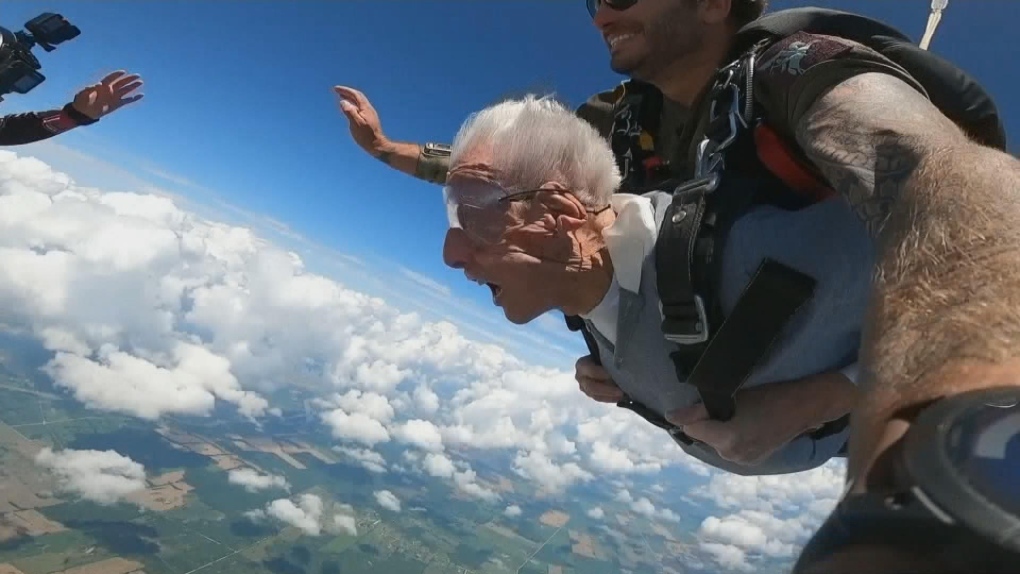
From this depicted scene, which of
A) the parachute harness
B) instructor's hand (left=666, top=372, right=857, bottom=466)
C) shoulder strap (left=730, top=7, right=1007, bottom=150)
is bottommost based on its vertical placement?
instructor's hand (left=666, top=372, right=857, bottom=466)

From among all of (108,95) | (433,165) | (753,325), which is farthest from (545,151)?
(108,95)

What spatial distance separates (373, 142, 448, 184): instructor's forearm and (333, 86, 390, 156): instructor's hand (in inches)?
3.3

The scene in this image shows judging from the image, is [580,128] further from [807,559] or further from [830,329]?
[807,559]

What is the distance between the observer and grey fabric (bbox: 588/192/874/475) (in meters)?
1.22

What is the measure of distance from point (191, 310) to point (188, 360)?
36.3 metres

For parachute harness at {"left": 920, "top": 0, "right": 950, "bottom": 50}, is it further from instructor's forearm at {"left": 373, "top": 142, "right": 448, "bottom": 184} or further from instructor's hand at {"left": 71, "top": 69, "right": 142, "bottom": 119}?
instructor's hand at {"left": 71, "top": 69, "right": 142, "bottom": 119}

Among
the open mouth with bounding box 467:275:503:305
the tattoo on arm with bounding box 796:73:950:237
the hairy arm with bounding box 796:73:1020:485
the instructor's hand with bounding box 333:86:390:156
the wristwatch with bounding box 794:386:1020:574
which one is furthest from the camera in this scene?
the instructor's hand with bounding box 333:86:390:156

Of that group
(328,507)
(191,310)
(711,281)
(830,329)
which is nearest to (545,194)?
(711,281)

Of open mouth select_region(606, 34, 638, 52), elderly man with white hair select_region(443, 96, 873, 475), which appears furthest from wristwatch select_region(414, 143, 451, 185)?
open mouth select_region(606, 34, 638, 52)

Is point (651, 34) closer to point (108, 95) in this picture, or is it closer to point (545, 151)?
point (545, 151)

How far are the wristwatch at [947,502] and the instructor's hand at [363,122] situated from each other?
2581 mm

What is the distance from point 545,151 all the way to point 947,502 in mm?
1361

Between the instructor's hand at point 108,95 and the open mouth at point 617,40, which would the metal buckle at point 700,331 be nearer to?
the open mouth at point 617,40

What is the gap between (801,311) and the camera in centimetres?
126
